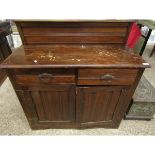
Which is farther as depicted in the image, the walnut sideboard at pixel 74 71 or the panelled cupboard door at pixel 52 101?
the panelled cupboard door at pixel 52 101

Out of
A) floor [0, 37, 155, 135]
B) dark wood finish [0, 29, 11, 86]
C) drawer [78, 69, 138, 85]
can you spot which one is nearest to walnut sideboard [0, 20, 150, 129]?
drawer [78, 69, 138, 85]

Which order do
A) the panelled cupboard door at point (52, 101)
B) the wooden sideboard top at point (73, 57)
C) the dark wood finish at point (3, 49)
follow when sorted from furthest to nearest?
the dark wood finish at point (3, 49)
the panelled cupboard door at point (52, 101)
the wooden sideboard top at point (73, 57)

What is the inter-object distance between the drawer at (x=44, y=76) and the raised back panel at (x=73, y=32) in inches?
13.3

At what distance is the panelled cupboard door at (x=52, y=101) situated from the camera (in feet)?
3.46

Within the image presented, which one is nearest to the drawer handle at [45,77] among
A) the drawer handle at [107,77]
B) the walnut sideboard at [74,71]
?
the walnut sideboard at [74,71]

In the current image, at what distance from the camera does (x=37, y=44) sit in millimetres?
1187

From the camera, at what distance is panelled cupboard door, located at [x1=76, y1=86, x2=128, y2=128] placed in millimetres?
1064

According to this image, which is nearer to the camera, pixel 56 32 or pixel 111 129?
pixel 56 32

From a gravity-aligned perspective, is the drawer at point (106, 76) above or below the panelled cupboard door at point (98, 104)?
above

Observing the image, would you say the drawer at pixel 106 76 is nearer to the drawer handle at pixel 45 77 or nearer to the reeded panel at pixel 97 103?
the reeded panel at pixel 97 103

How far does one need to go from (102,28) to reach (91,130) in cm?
94

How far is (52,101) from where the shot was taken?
1135mm
